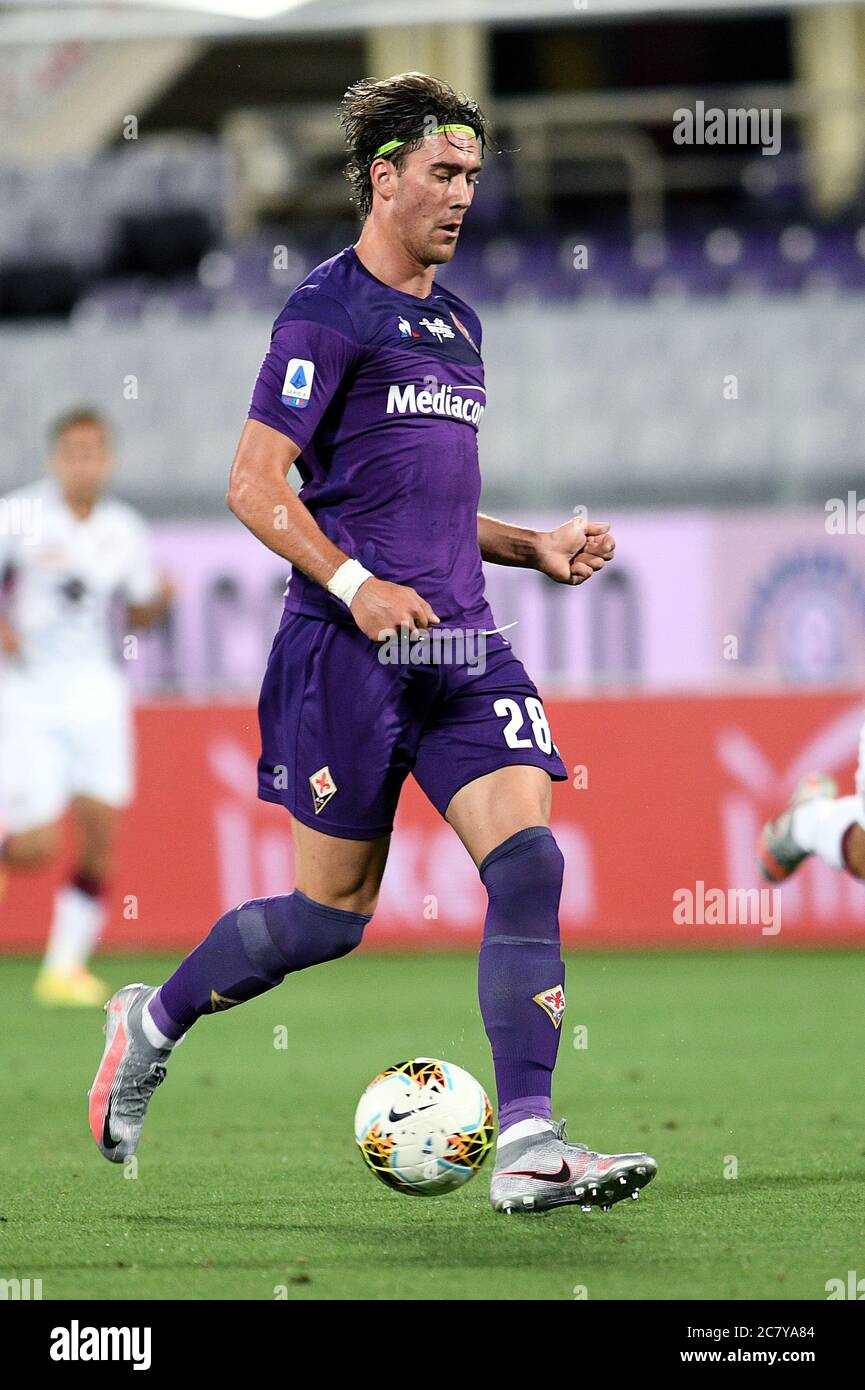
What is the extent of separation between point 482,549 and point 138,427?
10.3 m

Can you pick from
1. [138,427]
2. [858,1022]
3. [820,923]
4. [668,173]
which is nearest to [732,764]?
[820,923]

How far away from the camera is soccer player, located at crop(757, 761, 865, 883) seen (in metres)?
6.67

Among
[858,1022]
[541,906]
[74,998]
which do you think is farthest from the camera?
[74,998]

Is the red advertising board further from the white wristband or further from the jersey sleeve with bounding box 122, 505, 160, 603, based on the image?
the white wristband

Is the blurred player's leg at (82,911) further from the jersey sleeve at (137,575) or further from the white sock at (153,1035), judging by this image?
the white sock at (153,1035)

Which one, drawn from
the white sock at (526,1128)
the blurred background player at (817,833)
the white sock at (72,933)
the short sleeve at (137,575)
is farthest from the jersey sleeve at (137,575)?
the white sock at (526,1128)

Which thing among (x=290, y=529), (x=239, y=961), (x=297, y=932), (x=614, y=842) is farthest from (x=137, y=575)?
(x=290, y=529)

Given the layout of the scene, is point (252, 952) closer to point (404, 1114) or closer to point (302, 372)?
point (404, 1114)

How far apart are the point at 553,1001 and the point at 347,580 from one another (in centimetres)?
97

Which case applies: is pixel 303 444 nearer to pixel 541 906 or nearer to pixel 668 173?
pixel 541 906

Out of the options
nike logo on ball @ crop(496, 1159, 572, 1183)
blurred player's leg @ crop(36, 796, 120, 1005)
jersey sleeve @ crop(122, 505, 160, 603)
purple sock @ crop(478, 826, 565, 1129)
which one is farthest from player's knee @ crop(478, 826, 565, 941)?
jersey sleeve @ crop(122, 505, 160, 603)

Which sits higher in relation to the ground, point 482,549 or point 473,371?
point 473,371

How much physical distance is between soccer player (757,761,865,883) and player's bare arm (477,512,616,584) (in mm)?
1699

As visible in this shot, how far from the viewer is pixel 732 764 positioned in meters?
10.9
